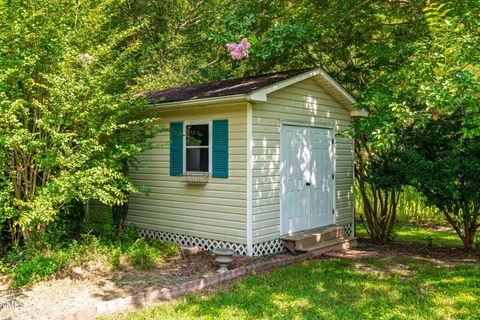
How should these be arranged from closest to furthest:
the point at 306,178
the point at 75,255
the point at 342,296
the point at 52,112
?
the point at 342,296 → the point at 52,112 → the point at 75,255 → the point at 306,178

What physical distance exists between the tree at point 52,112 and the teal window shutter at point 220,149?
1.52m

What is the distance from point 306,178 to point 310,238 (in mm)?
1215

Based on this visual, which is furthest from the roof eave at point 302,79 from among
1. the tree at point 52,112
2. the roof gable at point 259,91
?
the tree at point 52,112

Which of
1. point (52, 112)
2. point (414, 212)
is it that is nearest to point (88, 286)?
point (52, 112)

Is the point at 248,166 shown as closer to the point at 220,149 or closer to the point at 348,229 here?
the point at 220,149

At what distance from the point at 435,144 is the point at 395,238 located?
3.13 meters

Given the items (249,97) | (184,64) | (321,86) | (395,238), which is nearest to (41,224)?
(249,97)

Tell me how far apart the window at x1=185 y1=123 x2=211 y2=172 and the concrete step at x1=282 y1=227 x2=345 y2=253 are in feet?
6.56

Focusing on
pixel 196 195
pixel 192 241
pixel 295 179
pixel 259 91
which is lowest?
pixel 192 241

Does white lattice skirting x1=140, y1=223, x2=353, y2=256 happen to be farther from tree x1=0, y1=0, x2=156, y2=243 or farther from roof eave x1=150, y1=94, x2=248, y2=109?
roof eave x1=150, y1=94, x2=248, y2=109

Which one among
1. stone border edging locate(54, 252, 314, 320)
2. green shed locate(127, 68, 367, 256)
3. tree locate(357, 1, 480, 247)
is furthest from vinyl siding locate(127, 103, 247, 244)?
tree locate(357, 1, 480, 247)

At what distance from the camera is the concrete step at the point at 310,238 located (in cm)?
738

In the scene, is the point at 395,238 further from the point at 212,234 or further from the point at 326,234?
the point at 212,234

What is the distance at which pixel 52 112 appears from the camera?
19.1ft
